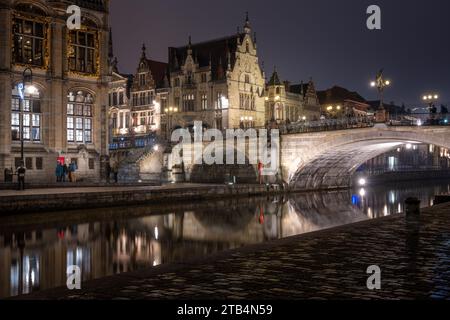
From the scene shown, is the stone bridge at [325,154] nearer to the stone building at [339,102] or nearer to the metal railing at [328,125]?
the metal railing at [328,125]

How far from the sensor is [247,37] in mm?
69812

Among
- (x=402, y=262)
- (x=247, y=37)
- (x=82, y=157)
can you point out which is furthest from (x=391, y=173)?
(x=402, y=262)

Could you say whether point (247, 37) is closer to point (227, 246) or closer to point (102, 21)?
point (102, 21)

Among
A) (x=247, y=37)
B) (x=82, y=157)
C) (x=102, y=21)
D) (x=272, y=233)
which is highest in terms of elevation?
(x=247, y=37)

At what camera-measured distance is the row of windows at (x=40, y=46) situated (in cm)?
3631

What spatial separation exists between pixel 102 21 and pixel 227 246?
26.6 metres

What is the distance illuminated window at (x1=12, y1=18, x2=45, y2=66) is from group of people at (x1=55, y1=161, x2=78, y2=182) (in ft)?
23.9

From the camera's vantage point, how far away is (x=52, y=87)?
37750 mm

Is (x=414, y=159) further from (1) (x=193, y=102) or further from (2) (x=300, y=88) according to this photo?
(1) (x=193, y=102)

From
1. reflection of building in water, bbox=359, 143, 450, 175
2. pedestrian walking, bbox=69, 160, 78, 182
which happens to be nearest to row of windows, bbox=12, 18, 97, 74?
pedestrian walking, bbox=69, 160, 78, 182

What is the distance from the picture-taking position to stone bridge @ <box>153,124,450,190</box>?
38.8m

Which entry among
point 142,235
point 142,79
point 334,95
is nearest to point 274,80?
point 142,79

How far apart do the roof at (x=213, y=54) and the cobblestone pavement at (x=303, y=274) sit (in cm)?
5580

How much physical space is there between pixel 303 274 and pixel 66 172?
31011mm
